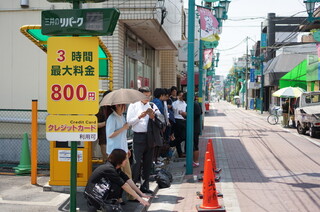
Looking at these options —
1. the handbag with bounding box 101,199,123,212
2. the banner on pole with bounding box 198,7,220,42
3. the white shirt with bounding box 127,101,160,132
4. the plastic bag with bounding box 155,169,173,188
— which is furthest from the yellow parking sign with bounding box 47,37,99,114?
the banner on pole with bounding box 198,7,220,42

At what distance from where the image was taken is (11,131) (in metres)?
10.2

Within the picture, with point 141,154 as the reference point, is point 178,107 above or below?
above

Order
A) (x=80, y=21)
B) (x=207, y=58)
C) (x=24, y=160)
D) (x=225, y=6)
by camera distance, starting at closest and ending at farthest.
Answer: (x=80, y=21) < (x=24, y=160) < (x=225, y=6) < (x=207, y=58)

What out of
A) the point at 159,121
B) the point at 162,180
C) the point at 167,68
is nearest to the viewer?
the point at 159,121

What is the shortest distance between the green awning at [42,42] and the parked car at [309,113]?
11477 mm

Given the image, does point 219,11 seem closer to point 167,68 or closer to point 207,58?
point 207,58

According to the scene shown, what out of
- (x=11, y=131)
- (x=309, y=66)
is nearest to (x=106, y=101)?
(x=11, y=131)

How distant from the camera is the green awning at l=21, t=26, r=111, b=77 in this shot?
24.1 feet

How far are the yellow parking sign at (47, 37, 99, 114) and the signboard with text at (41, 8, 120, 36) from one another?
4.1 inches

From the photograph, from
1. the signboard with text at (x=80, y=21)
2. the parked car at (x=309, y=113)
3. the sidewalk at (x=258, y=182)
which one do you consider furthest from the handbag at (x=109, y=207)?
the parked car at (x=309, y=113)

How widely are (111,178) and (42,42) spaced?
11.1 feet

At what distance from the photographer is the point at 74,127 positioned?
4.71 meters

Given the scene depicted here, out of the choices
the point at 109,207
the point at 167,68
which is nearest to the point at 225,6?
the point at 167,68

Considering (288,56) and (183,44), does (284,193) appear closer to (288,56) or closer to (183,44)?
(183,44)
